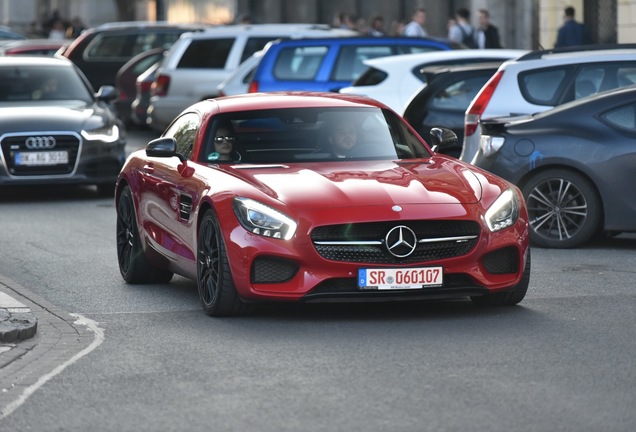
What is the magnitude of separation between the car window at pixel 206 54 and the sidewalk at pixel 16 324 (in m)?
17.0

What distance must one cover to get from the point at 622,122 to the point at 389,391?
21.3ft

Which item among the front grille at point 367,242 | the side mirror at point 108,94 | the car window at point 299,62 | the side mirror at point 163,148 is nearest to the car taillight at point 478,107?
the side mirror at point 163,148

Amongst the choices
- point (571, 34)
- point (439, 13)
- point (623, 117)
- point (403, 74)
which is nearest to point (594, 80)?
point (623, 117)

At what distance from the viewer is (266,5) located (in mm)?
48125

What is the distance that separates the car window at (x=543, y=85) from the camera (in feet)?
49.5

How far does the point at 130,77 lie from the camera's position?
30344 mm

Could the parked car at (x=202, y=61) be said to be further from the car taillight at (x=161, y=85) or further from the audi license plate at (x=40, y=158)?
the audi license plate at (x=40, y=158)

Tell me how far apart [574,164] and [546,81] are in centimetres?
187

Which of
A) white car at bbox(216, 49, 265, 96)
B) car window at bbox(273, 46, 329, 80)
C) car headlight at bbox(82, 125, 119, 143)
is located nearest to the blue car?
car window at bbox(273, 46, 329, 80)

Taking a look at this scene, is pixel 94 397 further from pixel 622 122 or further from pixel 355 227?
pixel 622 122

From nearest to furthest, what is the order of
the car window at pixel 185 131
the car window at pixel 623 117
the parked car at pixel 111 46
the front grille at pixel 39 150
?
the car window at pixel 185 131
the car window at pixel 623 117
the front grille at pixel 39 150
the parked car at pixel 111 46

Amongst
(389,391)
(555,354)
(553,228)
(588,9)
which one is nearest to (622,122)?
(553,228)

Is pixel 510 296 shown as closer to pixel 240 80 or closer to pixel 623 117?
pixel 623 117

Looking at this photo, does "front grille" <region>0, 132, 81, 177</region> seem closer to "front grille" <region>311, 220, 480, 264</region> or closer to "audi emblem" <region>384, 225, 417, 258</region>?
"front grille" <region>311, 220, 480, 264</region>
